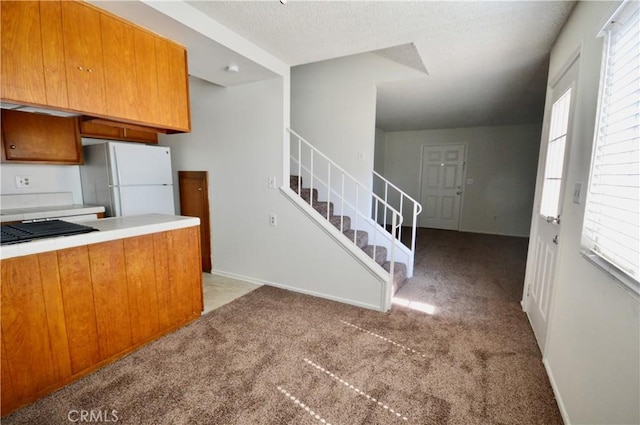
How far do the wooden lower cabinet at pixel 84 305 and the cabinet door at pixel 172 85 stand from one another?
2.97ft

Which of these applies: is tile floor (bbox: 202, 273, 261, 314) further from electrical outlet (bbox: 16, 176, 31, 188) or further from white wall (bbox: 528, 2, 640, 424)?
white wall (bbox: 528, 2, 640, 424)

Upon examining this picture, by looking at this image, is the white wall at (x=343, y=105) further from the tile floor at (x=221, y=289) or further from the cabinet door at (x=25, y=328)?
the cabinet door at (x=25, y=328)

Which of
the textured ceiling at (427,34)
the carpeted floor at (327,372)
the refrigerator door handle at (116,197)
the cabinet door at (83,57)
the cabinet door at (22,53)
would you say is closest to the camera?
the cabinet door at (22,53)

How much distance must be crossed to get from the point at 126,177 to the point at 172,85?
1493 millimetres

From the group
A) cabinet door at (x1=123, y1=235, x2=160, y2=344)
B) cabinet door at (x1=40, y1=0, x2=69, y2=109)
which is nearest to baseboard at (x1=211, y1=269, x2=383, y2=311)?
cabinet door at (x1=123, y1=235, x2=160, y2=344)

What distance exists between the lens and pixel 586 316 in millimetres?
1293

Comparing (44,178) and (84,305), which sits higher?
(44,178)

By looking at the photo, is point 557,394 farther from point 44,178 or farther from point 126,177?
point 44,178

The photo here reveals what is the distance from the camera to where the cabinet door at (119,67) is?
1.75 meters

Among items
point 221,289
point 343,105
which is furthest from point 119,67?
point 343,105

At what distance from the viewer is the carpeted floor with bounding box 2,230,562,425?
1447 millimetres

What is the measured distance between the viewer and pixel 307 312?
8.37 ft

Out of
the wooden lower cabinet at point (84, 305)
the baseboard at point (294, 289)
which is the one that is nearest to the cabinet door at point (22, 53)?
the wooden lower cabinet at point (84, 305)

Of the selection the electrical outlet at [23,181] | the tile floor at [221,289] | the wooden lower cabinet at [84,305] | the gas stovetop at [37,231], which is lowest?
the tile floor at [221,289]
